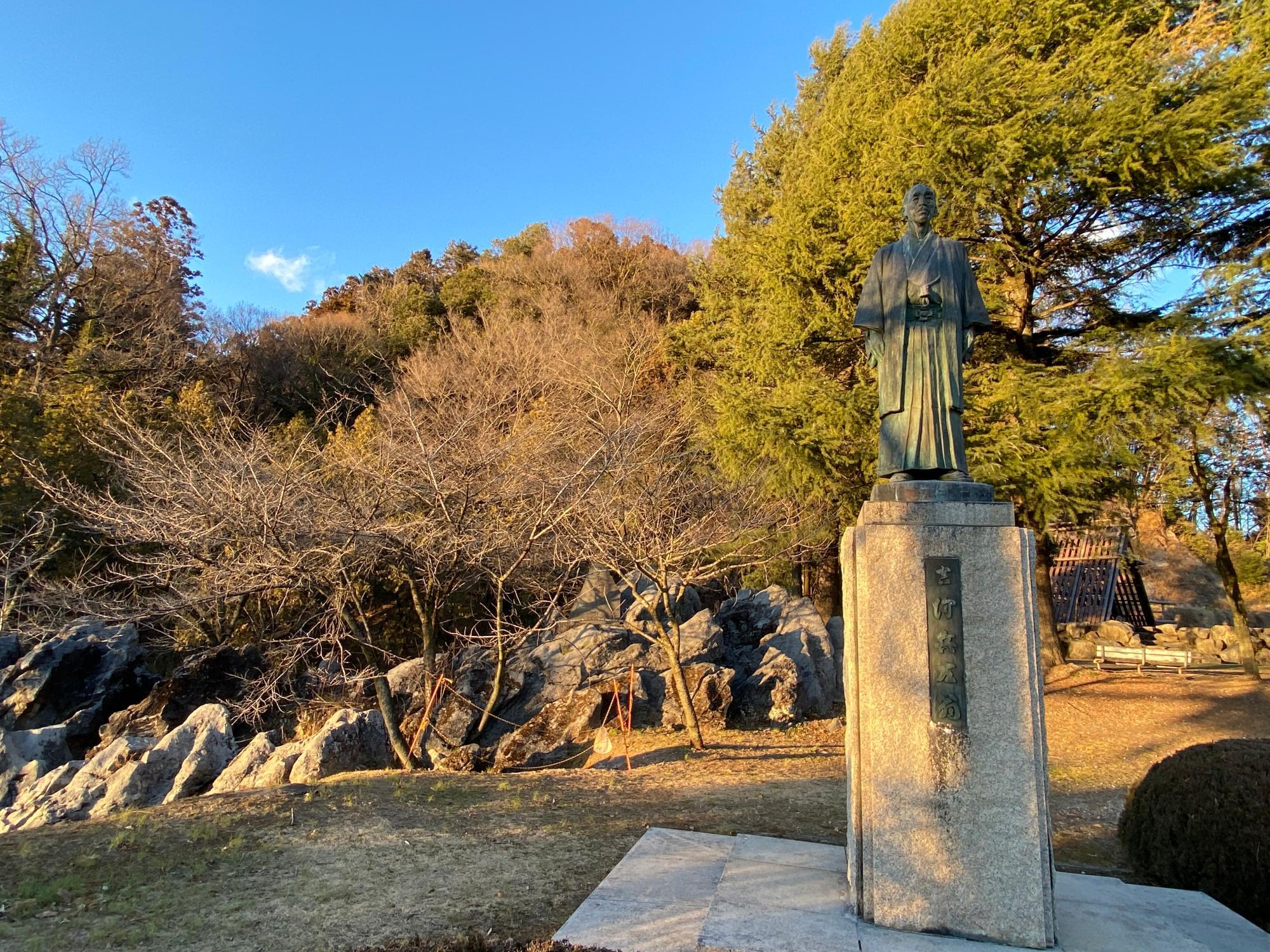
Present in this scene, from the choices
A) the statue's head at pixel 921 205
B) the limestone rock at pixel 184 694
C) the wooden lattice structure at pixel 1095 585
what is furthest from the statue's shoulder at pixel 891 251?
the wooden lattice structure at pixel 1095 585

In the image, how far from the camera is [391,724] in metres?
8.30

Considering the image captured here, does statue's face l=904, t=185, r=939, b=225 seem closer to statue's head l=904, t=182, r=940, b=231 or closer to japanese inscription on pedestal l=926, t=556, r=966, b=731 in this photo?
statue's head l=904, t=182, r=940, b=231

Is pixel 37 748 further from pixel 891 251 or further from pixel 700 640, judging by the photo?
pixel 891 251

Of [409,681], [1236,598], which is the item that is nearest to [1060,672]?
[1236,598]

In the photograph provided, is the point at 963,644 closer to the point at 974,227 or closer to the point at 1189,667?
the point at 974,227

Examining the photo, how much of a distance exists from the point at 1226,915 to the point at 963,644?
2.06m

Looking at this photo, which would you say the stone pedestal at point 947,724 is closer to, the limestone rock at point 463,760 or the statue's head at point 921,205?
the statue's head at point 921,205

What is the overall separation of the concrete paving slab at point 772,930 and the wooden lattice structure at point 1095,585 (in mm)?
18353

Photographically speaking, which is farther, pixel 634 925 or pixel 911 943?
pixel 634 925

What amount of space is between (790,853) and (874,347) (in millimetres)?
3124

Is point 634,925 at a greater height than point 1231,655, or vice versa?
point 1231,655

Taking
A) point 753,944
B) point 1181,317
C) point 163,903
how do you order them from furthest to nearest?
point 1181,317 → point 163,903 → point 753,944

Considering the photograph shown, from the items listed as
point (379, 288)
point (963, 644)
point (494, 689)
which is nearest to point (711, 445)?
point (494, 689)

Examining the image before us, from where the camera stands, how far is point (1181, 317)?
398 inches
